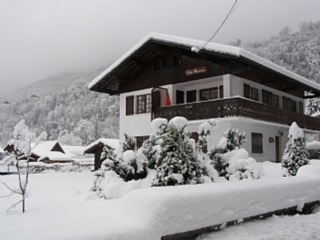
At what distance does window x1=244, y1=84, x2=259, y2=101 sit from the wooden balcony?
131cm

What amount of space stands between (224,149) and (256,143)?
8.93 meters

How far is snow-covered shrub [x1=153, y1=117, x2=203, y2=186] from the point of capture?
802 cm

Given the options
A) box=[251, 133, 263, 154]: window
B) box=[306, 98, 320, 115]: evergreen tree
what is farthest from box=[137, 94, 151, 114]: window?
box=[306, 98, 320, 115]: evergreen tree

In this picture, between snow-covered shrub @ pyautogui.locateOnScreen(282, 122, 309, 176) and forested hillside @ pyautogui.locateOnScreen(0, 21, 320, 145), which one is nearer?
snow-covered shrub @ pyautogui.locateOnScreen(282, 122, 309, 176)

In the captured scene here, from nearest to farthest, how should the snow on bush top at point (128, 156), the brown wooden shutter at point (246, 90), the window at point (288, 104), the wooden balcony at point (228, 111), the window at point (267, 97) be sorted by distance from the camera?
the snow on bush top at point (128, 156), the wooden balcony at point (228, 111), the brown wooden shutter at point (246, 90), the window at point (267, 97), the window at point (288, 104)

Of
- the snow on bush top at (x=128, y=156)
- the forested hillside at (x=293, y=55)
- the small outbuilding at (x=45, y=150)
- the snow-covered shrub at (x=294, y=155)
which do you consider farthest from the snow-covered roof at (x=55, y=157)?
the snow on bush top at (x=128, y=156)

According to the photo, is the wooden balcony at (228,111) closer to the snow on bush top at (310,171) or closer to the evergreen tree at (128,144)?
the snow on bush top at (310,171)

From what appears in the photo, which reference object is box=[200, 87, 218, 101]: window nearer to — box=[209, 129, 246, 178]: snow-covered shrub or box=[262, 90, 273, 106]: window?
box=[262, 90, 273, 106]: window

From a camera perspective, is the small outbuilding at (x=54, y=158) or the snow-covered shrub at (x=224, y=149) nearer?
the snow-covered shrub at (x=224, y=149)

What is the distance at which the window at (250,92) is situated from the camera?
18.6 metres

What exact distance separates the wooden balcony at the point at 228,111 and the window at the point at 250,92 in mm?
1308

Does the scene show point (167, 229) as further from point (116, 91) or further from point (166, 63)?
point (116, 91)

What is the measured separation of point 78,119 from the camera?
8200 cm

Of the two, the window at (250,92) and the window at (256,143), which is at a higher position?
the window at (250,92)
